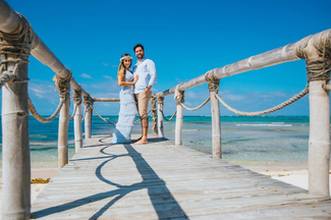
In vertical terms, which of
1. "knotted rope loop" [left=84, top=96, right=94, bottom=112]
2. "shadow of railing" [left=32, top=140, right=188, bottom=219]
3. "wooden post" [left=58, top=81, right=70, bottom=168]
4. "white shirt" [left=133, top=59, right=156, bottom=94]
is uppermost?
"white shirt" [left=133, top=59, right=156, bottom=94]

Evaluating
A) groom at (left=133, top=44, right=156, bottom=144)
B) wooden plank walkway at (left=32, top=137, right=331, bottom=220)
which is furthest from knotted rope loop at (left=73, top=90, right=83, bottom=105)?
wooden plank walkway at (left=32, top=137, right=331, bottom=220)

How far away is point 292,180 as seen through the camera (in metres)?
9.39

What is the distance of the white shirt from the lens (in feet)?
18.9

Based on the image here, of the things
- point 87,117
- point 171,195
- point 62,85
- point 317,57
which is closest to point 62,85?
point 62,85

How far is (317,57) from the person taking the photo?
2207 millimetres

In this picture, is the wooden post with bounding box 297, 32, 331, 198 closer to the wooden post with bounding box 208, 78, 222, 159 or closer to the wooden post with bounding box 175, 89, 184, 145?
the wooden post with bounding box 208, 78, 222, 159

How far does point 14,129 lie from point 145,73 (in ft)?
13.5

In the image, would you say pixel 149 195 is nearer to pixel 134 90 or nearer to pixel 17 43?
pixel 17 43

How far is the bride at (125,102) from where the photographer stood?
606cm

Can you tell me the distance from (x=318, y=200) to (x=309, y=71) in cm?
106

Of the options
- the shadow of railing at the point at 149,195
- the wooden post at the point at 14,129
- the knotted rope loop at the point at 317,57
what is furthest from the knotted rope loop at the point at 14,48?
the knotted rope loop at the point at 317,57

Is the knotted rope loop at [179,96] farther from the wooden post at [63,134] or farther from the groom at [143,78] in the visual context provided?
the wooden post at [63,134]

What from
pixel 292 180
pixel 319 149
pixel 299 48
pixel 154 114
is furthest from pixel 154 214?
pixel 292 180

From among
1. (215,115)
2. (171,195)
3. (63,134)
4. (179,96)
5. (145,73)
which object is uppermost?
(145,73)
